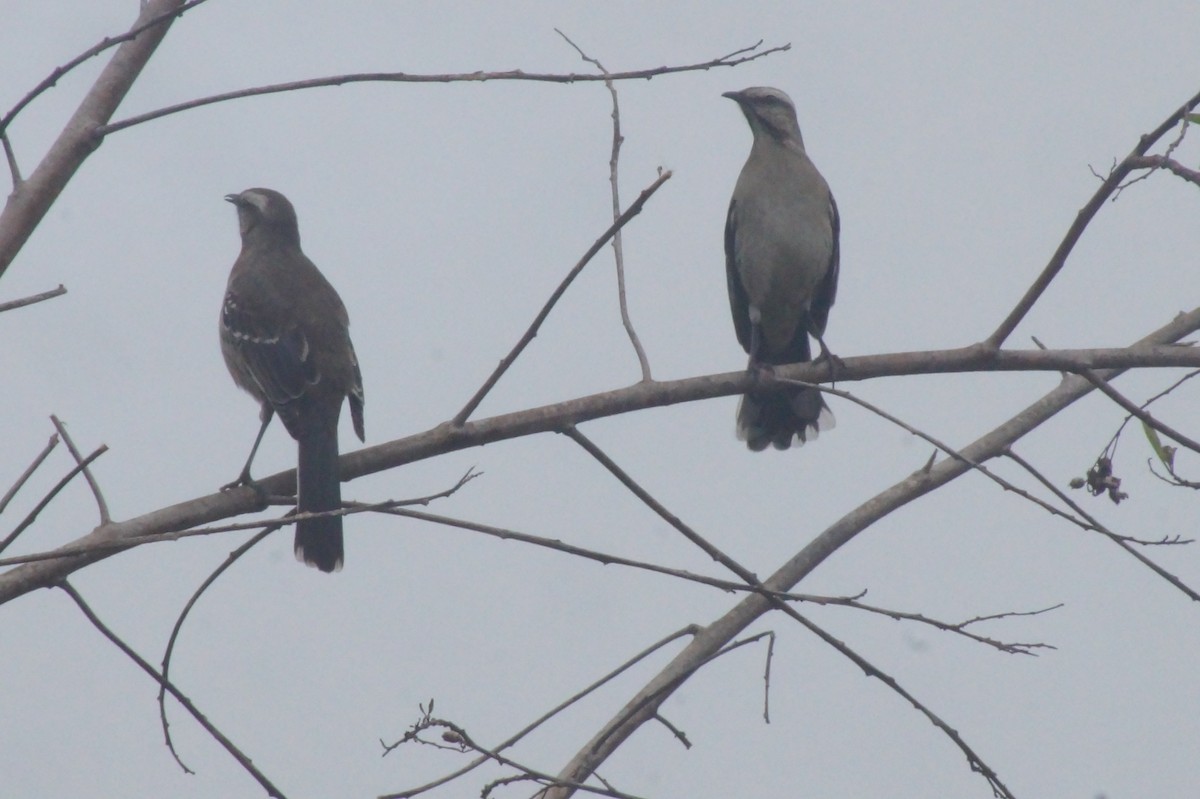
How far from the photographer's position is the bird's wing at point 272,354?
6.11 m

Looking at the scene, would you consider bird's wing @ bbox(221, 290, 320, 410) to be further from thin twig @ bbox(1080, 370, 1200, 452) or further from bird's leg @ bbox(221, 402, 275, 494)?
thin twig @ bbox(1080, 370, 1200, 452)

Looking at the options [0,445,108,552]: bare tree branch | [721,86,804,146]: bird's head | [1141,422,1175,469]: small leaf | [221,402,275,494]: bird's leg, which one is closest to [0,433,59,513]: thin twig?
[0,445,108,552]: bare tree branch

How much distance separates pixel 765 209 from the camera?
724cm

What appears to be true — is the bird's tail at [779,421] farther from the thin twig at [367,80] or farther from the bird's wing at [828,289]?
the thin twig at [367,80]

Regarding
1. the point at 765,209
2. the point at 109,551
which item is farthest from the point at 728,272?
the point at 109,551

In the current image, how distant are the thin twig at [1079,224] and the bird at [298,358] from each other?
8.52 ft

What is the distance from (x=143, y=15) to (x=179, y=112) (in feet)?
2.22

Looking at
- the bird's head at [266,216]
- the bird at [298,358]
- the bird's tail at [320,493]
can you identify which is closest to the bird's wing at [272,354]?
the bird at [298,358]

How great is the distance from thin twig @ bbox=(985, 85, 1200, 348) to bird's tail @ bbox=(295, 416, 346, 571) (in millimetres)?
2620

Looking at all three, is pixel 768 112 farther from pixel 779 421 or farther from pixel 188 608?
pixel 188 608

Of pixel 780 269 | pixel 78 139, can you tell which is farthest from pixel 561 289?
pixel 780 269

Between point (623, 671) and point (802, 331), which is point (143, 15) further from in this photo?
point (802, 331)

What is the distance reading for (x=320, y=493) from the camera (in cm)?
525

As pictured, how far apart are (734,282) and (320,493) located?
303 cm
